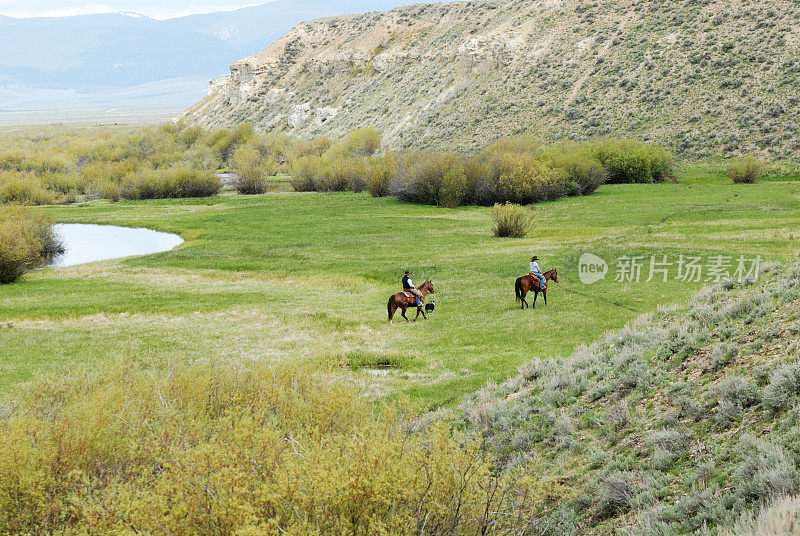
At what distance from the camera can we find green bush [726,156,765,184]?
202ft

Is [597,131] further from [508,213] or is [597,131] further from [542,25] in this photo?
[508,213]

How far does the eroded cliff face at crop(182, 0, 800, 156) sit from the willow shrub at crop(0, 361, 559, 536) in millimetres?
73645

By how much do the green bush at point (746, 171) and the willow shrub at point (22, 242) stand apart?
211 feet

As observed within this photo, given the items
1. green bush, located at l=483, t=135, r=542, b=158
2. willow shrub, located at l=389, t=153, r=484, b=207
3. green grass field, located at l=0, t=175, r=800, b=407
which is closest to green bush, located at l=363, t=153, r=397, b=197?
willow shrub, located at l=389, t=153, r=484, b=207

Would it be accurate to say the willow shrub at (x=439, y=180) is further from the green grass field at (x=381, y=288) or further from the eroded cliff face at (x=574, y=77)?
the eroded cliff face at (x=574, y=77)

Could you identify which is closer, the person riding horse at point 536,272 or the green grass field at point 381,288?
the green grass field at point 381,288

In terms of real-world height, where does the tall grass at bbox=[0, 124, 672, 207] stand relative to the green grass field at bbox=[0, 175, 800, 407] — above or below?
above

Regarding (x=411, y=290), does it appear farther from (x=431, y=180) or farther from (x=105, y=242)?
(x=105, y=242)

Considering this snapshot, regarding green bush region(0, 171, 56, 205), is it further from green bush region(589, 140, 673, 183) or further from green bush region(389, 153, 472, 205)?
green bush region(589, 140, 673, 183)

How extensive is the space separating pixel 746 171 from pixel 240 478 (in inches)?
2645

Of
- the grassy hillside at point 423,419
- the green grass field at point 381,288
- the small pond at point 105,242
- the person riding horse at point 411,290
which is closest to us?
the grassy hillside at point 423,419

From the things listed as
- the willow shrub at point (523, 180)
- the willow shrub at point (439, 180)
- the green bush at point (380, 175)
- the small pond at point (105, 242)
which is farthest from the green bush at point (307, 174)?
the willow shrub at point (523, 180)

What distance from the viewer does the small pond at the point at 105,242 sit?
51.9 m

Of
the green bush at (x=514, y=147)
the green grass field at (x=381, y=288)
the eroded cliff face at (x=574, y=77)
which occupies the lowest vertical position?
the green grass field at (x=381, y=288)
